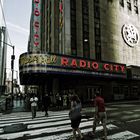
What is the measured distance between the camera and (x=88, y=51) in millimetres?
32781

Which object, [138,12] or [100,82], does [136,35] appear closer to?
[138,12]

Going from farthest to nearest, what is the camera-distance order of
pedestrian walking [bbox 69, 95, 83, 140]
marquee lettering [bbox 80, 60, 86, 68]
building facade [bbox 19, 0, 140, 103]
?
1. marquee lettering [bbox 80, 60, 86, 68]
2. building facade [bbox 19, 0, 140, 103]
3. pedestrian walking [bbox 69, 95, 83, 140]

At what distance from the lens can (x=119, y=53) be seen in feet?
121

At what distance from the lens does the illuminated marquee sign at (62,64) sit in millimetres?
21250

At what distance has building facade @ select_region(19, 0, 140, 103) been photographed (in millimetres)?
23422

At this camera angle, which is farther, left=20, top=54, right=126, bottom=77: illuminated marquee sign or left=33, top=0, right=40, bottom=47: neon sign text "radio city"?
left=33, top=0, right=40, bottom=47: neon sign text "radio city"

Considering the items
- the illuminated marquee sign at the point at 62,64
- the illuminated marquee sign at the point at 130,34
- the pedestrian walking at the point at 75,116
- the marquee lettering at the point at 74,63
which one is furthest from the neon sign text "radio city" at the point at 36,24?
the pedestrian walking at the point at 75,116

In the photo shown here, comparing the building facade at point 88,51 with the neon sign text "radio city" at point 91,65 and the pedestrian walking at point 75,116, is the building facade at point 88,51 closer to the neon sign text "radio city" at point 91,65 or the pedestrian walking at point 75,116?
the neon sign text "radio city" at point 91,65

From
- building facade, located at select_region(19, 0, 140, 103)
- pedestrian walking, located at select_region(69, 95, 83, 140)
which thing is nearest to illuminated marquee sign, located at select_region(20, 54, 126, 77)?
building facade, located at select_region(19, 0, 140, 103)

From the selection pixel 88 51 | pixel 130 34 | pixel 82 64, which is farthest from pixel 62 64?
pixel 130 34

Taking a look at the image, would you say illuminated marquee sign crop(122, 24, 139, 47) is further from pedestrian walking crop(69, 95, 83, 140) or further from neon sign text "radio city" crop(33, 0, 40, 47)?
pedestrian walking crop(69, 95, 83, 140)

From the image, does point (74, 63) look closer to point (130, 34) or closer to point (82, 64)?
point (82, 64)

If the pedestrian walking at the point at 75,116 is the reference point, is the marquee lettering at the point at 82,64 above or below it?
above

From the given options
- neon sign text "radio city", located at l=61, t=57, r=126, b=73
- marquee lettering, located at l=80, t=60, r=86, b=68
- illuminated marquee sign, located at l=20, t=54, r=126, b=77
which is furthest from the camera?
marquee lettering, located at l=80, t=60, r=86, b=68
